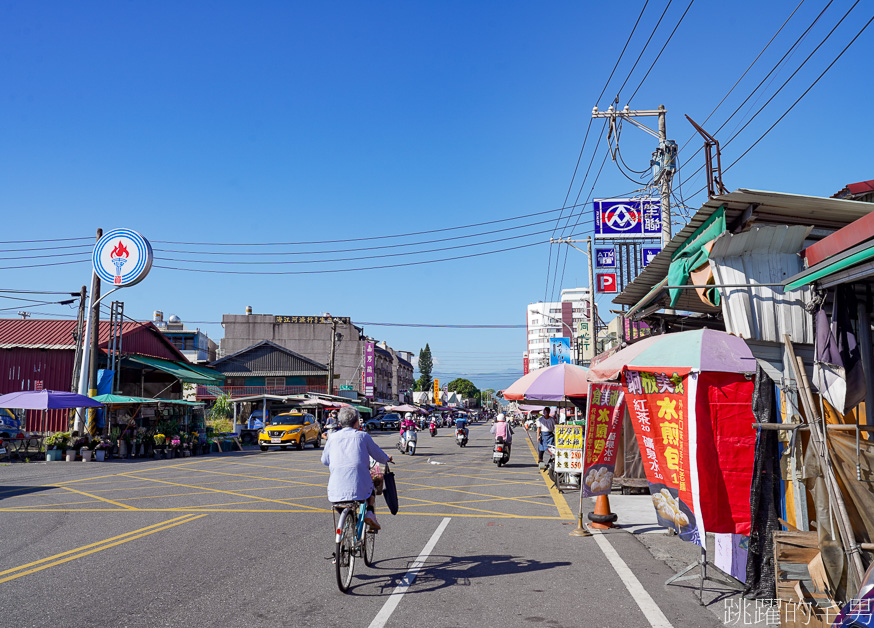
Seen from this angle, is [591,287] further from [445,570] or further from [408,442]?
[445,570]

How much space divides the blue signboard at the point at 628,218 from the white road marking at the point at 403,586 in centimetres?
1481

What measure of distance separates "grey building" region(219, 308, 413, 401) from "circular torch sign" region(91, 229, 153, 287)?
176 feet

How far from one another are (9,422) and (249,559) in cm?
2747

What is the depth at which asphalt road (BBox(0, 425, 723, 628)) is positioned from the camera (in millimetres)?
5703

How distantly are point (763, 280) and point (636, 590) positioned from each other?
390 centimetres

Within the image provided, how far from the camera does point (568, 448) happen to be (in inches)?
603

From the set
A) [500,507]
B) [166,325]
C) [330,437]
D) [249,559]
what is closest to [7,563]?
[249,559]

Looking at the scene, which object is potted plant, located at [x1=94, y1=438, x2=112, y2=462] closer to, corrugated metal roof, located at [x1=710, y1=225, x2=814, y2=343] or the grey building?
corrugated metal roof, located at [x1=710, y1=225, x2=814, y2=343]

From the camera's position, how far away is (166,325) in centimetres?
7975

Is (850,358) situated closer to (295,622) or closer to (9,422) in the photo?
(295,622)

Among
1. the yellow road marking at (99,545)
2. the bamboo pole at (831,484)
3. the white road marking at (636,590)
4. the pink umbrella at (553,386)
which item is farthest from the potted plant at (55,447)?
the bamboo pole at (831,484)

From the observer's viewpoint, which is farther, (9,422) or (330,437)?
(9,422)

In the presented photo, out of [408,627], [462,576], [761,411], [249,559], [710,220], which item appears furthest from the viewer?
[710,220]

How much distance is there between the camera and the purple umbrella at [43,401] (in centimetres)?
2323
